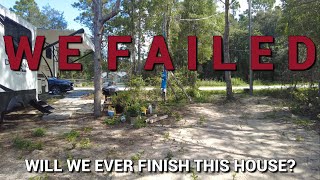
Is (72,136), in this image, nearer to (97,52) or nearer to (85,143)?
(85,143)

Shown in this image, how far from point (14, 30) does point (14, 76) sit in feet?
3.70

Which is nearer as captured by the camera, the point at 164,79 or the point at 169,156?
the point at 169,156

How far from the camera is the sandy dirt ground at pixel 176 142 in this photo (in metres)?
4.22

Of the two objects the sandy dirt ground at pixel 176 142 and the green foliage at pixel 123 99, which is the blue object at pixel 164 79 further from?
the sandy dirt ground at pixel 176 142

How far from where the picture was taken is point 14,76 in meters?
6.69

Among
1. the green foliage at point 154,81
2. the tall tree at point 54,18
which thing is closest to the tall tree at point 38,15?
the tall tree at point 54,18

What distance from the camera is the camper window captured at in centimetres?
634

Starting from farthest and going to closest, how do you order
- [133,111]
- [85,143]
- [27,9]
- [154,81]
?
[27,9] → [154,81] → [133,111] → [85,143]

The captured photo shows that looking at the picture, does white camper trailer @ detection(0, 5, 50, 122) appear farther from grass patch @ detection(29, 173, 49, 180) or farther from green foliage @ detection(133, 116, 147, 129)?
green foliage @ detection(133, 116, 147, 129)

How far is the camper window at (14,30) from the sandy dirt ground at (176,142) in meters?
2.20

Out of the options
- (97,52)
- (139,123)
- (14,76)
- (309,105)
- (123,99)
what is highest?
(97,52)

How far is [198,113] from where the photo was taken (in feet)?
30.3

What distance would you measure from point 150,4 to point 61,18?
57.0 metres

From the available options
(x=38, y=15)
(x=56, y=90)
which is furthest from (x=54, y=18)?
(x=56, y=90)
